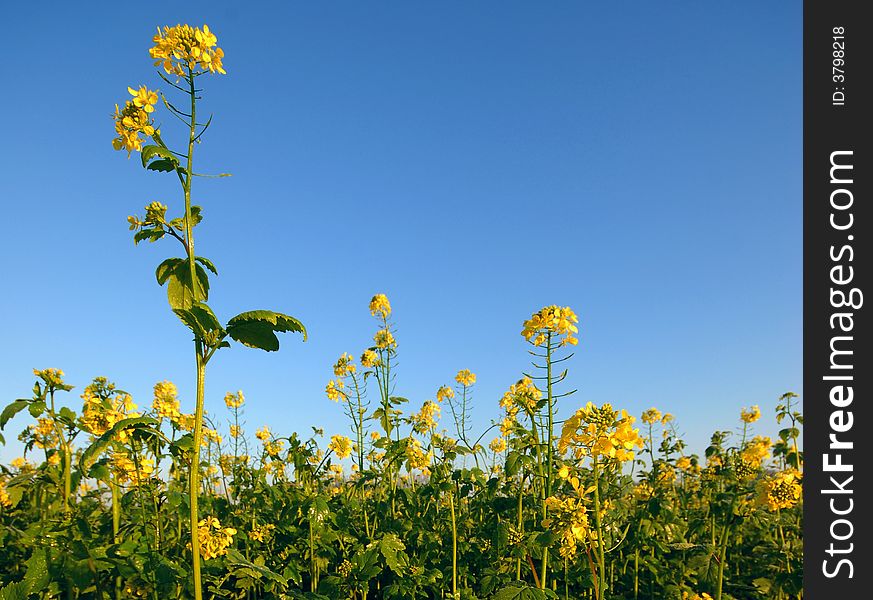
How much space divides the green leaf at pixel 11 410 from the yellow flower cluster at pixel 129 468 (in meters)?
0.86

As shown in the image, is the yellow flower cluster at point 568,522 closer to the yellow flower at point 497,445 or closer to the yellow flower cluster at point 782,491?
the yellow flower cluster at point 782,491

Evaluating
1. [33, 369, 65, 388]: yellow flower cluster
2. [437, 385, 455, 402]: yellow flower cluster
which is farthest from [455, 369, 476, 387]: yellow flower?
[33, 369, 65, 388]: yellow flower cluster

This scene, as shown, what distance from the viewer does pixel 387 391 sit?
6.18 metres

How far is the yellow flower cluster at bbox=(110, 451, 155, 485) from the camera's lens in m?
3.74

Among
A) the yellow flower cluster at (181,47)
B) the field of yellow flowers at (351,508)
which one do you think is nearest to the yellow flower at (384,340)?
the field of yellow flowers at (351,508)

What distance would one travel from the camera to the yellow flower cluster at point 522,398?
4.18 m

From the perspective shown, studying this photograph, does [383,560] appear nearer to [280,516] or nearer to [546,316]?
[280,516]

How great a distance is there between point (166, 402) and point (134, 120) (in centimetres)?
326

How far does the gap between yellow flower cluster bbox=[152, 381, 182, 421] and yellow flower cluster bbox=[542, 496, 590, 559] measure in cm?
284

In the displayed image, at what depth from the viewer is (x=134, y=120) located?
2.46 m

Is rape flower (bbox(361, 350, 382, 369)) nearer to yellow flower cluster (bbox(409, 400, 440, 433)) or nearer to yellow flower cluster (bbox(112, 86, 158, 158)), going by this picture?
yellow flower cluster (bbox(409, 400, 440, 433))

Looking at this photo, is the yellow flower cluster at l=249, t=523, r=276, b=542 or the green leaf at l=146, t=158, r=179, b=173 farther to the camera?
the yellow flower cluster at l=249, t=523, r=276, b=542

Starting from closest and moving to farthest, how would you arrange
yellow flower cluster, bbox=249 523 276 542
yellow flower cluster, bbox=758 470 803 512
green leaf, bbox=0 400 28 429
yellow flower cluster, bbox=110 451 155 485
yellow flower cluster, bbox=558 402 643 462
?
green leaf, bbox=0 400 28 429, yellow flower cluster, bbox=558 402 643 462, yellow flower cluster, bbox=110 451 155 485, yellow flower cluster, bbox=758 470 803 512, yellow flower cluster, bbox=249 523 276 542
